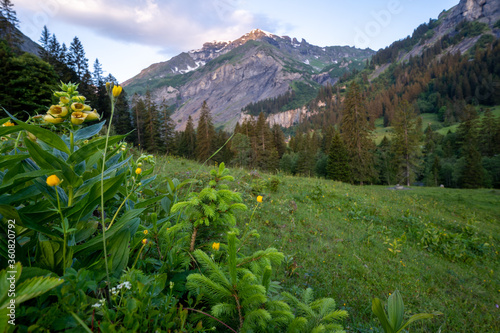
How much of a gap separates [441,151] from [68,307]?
245ft

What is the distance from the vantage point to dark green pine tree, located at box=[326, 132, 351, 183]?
29469 mm

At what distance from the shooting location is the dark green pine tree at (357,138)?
96.0ft

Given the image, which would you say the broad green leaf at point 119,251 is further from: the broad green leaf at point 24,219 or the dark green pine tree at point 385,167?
the dark green pine tree at point 385,167

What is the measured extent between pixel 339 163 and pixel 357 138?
4122mm

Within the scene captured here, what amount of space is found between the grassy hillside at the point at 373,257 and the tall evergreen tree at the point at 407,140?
27.0 m

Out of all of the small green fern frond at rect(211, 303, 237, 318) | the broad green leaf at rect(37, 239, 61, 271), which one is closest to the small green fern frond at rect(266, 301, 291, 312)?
the small green fern frond at rect(211, 303, 237, 318)

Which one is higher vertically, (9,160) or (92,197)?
(9,160)

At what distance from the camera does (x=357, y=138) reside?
29391 mm

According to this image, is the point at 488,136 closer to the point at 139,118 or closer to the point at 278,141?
the point at 278,141

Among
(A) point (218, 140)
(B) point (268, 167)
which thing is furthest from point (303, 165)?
(A) point (218, 140)

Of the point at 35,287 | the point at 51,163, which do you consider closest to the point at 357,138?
the point at 51,163

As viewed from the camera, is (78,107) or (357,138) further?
(357,138)

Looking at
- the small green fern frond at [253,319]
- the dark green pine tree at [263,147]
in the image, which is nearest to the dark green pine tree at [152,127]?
the dark green pine tree at [263,147]

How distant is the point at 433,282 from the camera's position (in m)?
4.59
